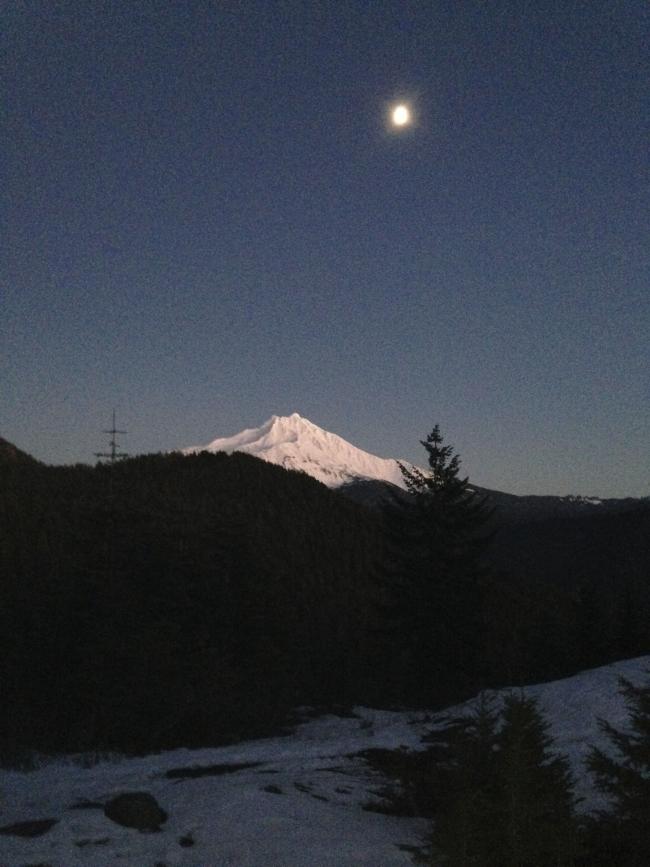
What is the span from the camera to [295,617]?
22.3m

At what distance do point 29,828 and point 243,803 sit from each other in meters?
2.06

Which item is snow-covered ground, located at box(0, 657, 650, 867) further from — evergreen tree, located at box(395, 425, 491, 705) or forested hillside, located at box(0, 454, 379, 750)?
evergreen tree, located at box(395, 425, 491, 705)

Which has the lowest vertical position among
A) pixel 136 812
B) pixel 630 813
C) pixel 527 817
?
pixel 136 812

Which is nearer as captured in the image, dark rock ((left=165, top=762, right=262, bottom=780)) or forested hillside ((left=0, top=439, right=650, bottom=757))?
dark rock ((left=165, top=762, right=262, bottom=780))

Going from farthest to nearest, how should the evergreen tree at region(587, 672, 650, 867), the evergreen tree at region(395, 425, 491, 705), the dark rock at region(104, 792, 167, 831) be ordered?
the evergreen tree at region(395, 425, 491, 705) < the dark rock at region(104, 792, 167, 831) < the evergreen tree at region(587, 672, 650, 867)

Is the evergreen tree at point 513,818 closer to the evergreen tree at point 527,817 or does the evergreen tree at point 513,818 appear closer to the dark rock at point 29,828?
the evergreen tree at point 527,817

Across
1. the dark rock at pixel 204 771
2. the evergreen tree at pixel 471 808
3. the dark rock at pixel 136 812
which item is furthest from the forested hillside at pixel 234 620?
the evergreen tree at pixel 471 808

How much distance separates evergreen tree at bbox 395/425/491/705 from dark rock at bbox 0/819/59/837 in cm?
1384

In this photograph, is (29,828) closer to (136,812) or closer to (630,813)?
(136,812)

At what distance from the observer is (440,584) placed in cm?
2091

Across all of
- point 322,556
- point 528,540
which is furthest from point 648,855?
point 528,540

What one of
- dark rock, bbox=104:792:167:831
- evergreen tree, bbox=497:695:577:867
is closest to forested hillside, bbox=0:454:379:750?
dark rock, bbox=104:792:167:831

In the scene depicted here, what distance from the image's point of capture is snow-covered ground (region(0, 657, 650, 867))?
230 inches

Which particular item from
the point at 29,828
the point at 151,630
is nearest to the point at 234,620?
the point at 151,630
